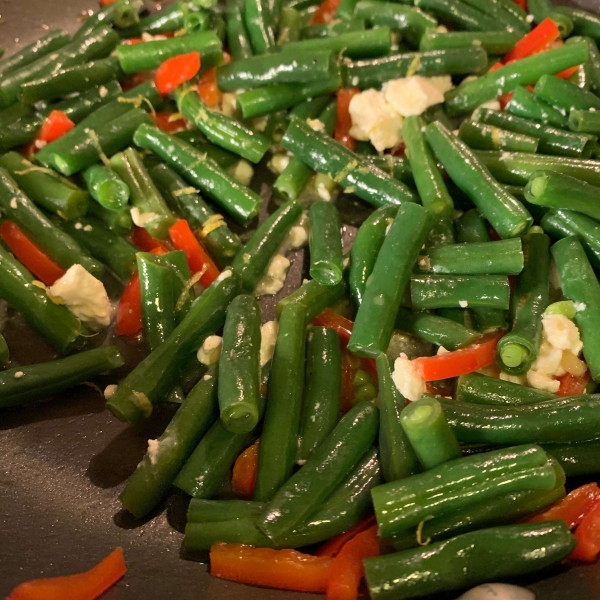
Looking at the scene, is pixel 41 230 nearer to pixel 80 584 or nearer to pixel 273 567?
pixel 80 584

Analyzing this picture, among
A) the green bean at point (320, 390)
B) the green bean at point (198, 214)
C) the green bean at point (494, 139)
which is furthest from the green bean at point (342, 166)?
the green bean at point (320, 390)

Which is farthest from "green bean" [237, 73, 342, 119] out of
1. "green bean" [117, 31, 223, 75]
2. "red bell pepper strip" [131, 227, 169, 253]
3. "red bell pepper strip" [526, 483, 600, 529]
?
"red bell pepper strip" [526, 483, 600, 529]

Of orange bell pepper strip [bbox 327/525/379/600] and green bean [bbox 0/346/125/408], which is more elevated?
green bean [bbox 0/346/125/408]

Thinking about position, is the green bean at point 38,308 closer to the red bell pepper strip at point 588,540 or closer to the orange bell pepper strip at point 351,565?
the orange bell pepper strip at point 351,565

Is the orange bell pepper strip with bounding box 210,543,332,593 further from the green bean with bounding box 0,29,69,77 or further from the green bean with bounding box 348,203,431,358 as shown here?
the green bean with bounding box 0,29,69,77

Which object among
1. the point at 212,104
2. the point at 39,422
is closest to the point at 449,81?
the point at 212,104
